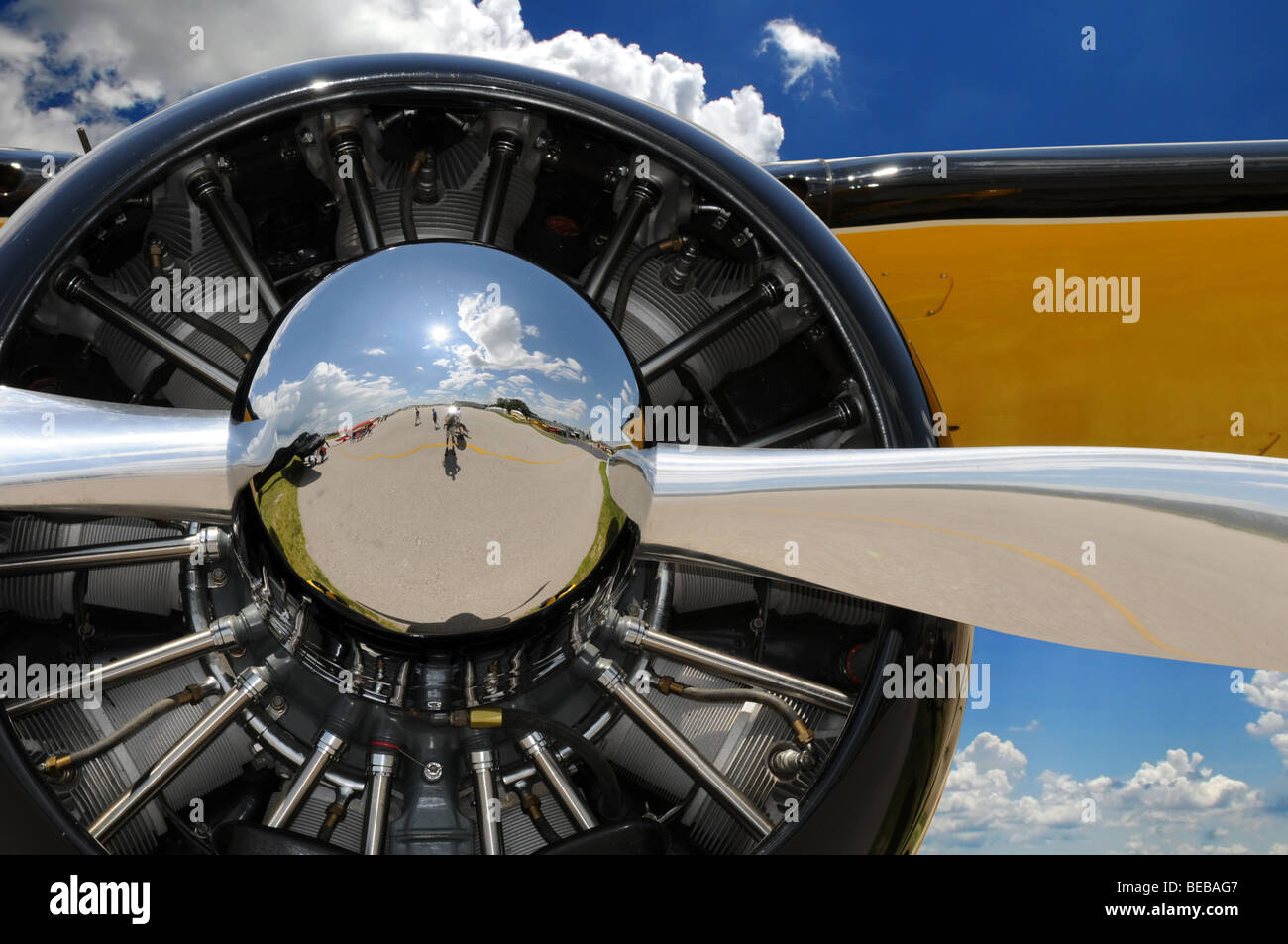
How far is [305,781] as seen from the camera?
7.77 ft

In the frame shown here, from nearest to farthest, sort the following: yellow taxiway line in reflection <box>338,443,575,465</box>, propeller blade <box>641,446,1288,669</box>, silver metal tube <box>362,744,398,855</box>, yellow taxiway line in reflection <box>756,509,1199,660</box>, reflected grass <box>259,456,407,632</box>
A: propeller blade <box>641,446,1288,669</box>, yellow taxiway line in reflection <box>756,509,1199,660</box>, yellow taxiway line in reflection <box>338,443,575,465</box>, reflected grass <box>259,456,407,632</box>, silver metal tube <box>362,744,398,855</box>

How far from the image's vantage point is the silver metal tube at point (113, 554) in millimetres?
2434

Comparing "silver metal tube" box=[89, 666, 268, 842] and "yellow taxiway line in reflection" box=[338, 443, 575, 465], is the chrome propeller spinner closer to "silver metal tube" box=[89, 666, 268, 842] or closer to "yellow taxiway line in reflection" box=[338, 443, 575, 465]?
"yellow taxiway line in reflection" box=[338, 443, 575, 465]

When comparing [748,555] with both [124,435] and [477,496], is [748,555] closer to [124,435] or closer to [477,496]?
[477,496]

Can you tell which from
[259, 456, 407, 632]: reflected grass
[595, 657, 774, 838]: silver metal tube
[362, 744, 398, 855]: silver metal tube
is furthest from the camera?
[595, 657, 774, 838]: silver metal tube

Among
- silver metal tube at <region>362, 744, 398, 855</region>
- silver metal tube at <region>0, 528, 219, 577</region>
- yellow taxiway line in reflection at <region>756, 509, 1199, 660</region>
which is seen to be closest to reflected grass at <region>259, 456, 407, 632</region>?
silver metal tube at <region>362, 744, 398, 855</region>

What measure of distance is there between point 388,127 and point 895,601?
177cm

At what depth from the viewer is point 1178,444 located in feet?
19.0

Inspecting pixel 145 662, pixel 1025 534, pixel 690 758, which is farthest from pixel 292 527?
pixel 1025 534

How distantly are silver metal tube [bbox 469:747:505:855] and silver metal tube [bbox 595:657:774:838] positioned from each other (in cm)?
32

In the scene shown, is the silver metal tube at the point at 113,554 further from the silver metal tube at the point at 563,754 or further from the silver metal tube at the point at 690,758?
the silver metal tube at the point at 690,758

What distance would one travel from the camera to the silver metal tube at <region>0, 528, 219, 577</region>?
243cm

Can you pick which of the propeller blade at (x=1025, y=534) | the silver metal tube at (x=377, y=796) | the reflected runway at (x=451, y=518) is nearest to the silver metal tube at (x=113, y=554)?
the silver metal tube at (x=377, y=796)

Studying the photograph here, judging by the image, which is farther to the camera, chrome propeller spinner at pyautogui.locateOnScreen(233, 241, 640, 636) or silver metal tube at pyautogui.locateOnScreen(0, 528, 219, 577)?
silver metal tube at pyautogui.locateOnScreen(0, 528, 219, 577)
